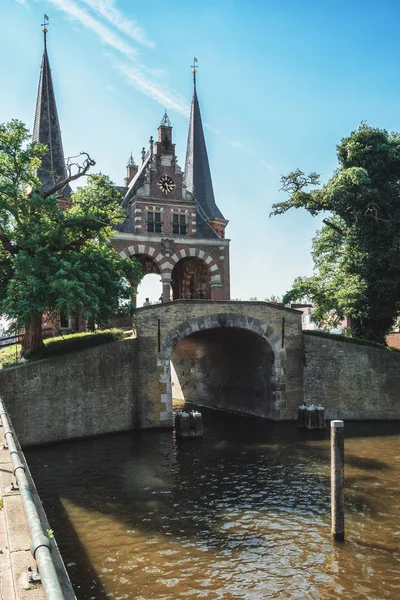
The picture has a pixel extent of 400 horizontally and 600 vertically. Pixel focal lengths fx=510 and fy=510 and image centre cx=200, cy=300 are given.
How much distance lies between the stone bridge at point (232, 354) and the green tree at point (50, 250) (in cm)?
242

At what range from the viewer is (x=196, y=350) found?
107 ft

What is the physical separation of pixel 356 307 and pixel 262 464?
12836 millimetres

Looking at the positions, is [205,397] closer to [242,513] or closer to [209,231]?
[209,231]

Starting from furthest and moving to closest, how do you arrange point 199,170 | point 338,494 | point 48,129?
point 199,170
point 48,129
point 338,494

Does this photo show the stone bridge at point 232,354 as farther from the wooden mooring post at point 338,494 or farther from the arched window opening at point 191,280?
the wooden mooring post at point 338,494

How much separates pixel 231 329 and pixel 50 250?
9.42 metres

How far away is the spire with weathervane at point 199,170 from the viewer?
40.9 metres

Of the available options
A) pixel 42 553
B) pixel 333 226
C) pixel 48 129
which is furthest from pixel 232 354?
pixel 42 553

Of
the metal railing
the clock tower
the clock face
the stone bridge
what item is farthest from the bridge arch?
the metal railing

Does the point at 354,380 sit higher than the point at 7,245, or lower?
lower

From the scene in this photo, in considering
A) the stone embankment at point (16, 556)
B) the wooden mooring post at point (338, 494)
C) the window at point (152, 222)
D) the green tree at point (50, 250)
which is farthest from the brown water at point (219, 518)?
the window at point (152, 222)

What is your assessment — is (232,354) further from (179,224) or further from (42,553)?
(42,553)

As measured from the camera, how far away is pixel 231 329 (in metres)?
25.0

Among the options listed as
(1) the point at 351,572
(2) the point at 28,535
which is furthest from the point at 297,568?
(2) the point at 28,535
